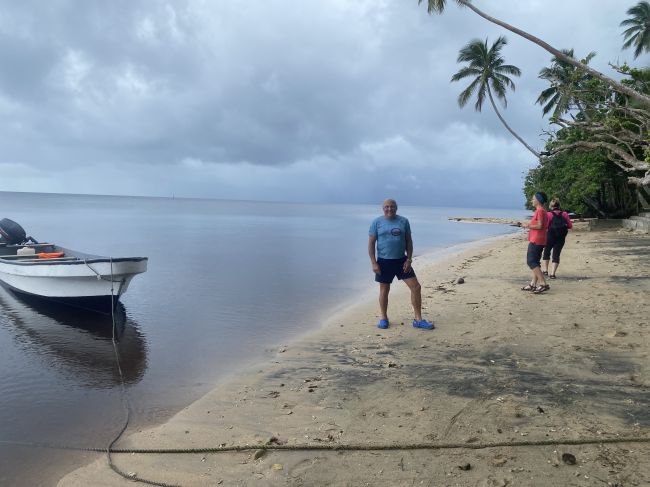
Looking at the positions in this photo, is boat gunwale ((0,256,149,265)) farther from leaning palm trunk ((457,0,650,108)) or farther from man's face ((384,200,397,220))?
leaning palm trunk ((457,0,650,108))

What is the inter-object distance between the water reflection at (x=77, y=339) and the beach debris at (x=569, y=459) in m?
5.16

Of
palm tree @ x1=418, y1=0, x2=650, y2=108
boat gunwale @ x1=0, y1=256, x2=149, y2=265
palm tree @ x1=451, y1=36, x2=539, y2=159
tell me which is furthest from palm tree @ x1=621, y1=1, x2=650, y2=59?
boat gunwale @ x1=0, y1=256, x2=149, y2=265

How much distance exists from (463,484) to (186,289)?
38.6 ft

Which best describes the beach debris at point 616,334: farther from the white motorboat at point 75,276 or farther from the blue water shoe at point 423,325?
the white motorboat at point 75,276

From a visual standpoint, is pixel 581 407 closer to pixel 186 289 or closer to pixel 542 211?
pixel 542 211

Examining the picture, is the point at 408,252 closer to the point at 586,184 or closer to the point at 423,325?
the point at 423,325

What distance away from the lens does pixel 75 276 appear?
9.81 metres

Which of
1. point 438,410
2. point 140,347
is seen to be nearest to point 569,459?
point 438,410

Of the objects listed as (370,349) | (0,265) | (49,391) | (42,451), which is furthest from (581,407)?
(0,265)

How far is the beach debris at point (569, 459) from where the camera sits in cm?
304

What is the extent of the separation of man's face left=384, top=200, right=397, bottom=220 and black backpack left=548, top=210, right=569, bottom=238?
476cm

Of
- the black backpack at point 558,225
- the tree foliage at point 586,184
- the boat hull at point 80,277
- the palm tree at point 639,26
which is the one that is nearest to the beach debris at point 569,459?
the black backpack at point 558,225

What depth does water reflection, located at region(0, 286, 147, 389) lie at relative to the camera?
22.0 ft

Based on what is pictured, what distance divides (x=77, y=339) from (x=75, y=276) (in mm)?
1709
